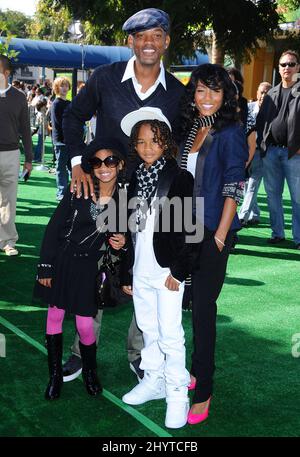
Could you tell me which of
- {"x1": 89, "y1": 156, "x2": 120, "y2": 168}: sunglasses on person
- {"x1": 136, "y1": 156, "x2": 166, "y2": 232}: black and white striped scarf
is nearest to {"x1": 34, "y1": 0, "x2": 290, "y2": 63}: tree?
{"x1": 89, "y1": 156, "x2": 120, "y2": 168}: sunglasses on person

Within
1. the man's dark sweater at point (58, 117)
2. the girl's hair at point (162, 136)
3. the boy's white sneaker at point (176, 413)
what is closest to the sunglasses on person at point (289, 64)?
the man's dark sweater at point (58, 117)

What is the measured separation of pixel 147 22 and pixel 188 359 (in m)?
2.28

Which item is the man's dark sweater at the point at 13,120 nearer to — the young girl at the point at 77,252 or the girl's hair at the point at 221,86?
the young girl at the point at 77,252

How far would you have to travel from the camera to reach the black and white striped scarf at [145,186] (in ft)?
10.9

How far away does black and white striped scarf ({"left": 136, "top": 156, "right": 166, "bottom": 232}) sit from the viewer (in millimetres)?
3320

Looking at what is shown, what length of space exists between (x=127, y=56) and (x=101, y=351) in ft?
71.9

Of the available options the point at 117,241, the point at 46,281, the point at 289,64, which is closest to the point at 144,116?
the point at 117,241

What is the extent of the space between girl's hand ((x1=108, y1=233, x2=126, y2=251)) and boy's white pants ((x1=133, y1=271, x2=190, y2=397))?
0.20 metres

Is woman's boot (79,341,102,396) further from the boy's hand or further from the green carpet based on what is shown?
the boy's hand

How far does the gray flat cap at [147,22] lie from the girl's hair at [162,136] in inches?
23.1

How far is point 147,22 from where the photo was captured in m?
3.47

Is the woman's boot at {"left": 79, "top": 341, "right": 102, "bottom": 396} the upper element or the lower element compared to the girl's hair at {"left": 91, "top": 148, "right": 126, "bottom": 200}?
lower

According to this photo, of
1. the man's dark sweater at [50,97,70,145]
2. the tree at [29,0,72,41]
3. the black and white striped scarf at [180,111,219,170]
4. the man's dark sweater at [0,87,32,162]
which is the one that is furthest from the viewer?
the tree at [29,0,72,41]

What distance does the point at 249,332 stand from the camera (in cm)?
479
